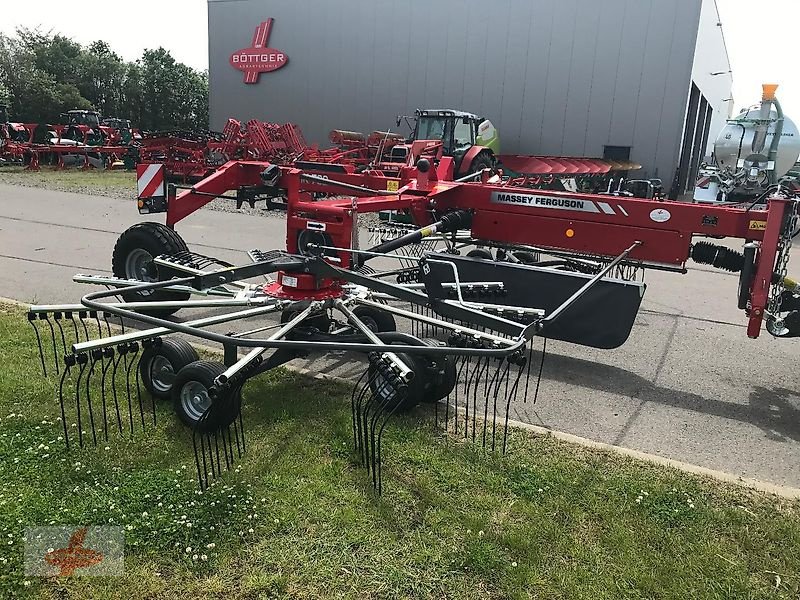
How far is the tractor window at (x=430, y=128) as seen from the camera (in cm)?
1577

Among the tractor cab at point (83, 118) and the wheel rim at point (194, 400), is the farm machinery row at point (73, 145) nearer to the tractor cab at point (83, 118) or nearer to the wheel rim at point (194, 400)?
the tractor cab at point (83, 118)

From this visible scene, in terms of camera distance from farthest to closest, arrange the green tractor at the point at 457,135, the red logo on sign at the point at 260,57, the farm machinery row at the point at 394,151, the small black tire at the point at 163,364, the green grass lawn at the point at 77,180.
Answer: the red logo on sign at the point at 260,57, the green grass lawn at the point at 77,180, the farm machinery row at the point at 394,151, the green tractor at the point at 457,135, the small black tire at the point at 163,364

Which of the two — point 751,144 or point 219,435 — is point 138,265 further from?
point 751,144

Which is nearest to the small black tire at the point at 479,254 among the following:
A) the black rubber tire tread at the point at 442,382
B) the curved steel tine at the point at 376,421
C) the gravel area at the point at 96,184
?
the black rubber tire tread at the point at 442,382

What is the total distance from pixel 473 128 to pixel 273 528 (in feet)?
46.5

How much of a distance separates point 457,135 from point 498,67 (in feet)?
20.1

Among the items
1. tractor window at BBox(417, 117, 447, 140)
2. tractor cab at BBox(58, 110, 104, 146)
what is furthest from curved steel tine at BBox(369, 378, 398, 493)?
tractor cab at BBox(58, 110, 104, 146)

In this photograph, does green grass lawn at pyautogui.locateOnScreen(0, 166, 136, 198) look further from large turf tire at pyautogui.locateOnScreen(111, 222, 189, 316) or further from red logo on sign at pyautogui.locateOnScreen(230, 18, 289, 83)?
large turf tire at pyautogui.locateOnScreen(111, 222, 189, 316)

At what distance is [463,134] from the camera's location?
16.0 metres

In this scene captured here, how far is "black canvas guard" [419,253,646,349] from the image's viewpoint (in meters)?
4.57

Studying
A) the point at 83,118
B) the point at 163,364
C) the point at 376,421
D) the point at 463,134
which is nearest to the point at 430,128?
the point at 463,134

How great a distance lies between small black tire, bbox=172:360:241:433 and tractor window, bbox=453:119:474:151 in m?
13.0

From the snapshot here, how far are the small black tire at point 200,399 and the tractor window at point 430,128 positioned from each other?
12882 mm

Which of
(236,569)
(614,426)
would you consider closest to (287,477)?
(236,569)
